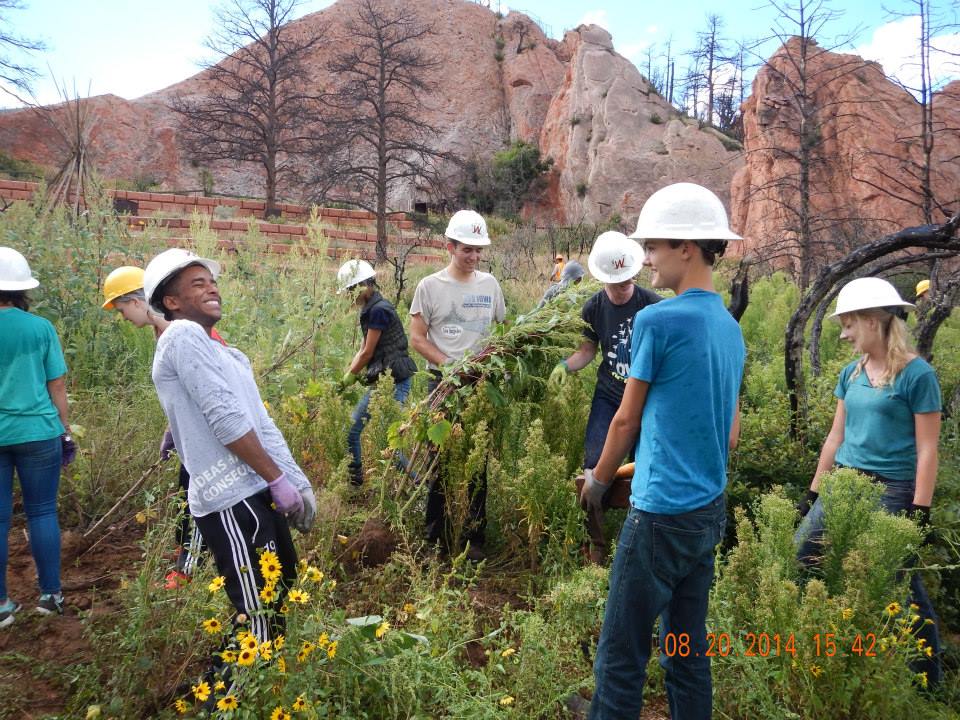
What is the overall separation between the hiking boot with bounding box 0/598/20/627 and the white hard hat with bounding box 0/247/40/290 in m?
1.46

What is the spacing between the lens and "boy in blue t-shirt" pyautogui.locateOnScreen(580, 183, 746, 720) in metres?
2.16

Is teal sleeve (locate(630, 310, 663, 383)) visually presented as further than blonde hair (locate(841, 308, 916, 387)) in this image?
No

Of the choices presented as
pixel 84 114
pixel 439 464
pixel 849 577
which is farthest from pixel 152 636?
pixel 84 114

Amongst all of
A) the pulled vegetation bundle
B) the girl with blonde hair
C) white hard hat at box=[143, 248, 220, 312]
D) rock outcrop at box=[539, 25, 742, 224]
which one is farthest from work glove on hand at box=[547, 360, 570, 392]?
rock outcrop at box=[539, 25, 742, 224]

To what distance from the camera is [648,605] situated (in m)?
2.18

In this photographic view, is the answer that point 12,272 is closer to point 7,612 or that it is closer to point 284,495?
point 7,612

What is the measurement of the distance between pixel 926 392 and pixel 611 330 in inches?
60.8

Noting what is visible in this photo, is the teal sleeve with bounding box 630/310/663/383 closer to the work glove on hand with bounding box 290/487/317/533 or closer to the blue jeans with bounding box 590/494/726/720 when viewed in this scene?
the blue jeans with bounding box 590/494/726/720

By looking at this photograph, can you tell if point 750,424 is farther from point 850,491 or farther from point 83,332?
point 83,332

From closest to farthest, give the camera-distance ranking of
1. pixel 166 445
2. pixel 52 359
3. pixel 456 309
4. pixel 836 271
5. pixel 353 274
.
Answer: pixel 52 359
pixel 166 445
pixel 456 309
pixel 836 271
pixel 353 274

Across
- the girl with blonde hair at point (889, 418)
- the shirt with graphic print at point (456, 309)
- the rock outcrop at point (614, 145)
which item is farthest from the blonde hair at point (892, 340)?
the rock outcrop at point (614, 145)

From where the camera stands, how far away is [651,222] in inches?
89.8
